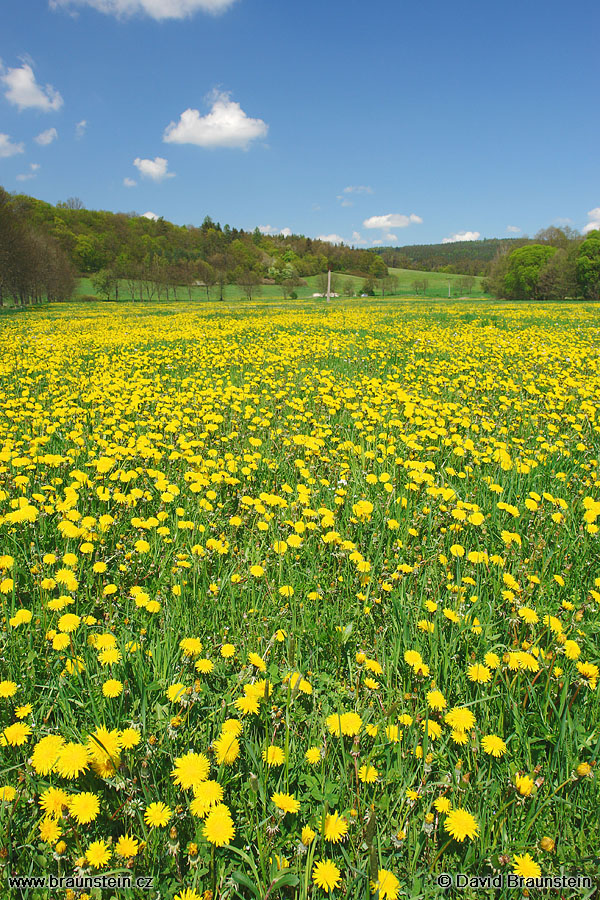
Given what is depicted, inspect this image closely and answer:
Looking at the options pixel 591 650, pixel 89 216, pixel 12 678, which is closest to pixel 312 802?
pixel 12 678

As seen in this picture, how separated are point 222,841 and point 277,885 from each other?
0.57 ft

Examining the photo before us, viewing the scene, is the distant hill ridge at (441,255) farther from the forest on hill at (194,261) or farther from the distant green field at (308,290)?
the distant green field at (308,290)

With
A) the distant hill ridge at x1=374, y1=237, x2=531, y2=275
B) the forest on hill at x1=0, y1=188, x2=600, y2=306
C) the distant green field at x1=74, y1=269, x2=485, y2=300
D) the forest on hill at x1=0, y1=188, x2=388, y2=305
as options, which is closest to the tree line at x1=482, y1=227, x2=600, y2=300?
the forest on hill at x1=0, y1=188, x2=600, y2=306

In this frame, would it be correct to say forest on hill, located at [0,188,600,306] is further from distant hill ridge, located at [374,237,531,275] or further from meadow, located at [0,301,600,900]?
meadow, located at [0,301,600,900]

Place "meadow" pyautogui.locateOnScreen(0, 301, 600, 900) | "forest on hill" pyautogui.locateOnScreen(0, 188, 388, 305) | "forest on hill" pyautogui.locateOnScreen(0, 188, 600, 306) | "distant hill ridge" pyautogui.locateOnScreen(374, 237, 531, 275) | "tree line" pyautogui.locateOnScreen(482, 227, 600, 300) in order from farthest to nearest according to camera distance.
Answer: "distant hill ridge" pyautogui.locateOnScreen(374, 237, 531, 275) < "tree line" pyautogui.locateOnScreen(482, 227, 600, 300) < "forest on hill" pyautogui.locateOnScreen(0, 188, 600, 306) < "forest on hill" pyautogui.locateOnScreen(0, 188, 388, 305) < "meadow" pyautogui.locateOnScreen(0, 301, 600, 900)

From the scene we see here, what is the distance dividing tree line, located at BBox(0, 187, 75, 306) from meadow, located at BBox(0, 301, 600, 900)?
40680 mm

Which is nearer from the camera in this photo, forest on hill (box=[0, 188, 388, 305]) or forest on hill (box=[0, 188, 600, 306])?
forest on hill (box=[0, 188, 388, 305])

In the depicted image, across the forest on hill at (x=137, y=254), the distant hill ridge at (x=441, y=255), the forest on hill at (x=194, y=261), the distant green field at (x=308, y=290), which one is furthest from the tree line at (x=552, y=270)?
the distant hill ridge at (x=441, y=255)

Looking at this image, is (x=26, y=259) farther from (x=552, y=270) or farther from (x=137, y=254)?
(x=552, y=270)

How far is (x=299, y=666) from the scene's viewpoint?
195 cm

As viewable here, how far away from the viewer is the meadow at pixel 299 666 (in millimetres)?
1275

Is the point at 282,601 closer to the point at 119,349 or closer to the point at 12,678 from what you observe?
the point at 12,678

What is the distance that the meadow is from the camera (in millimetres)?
1275

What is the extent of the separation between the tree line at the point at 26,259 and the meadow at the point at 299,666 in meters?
40.7
